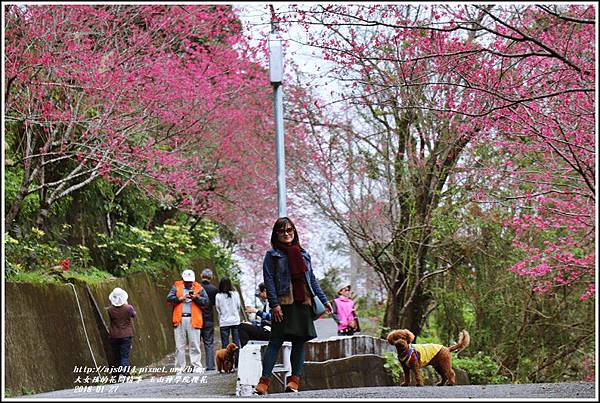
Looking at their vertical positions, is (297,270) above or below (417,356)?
above

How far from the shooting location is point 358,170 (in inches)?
655

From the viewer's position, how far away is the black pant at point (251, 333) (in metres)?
12.9

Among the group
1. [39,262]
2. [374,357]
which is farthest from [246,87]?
[374,357]

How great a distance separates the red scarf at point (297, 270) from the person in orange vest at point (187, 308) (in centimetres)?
534

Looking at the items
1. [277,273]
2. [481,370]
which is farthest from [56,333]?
[481,370]

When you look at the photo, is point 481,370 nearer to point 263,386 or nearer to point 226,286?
point 226,286

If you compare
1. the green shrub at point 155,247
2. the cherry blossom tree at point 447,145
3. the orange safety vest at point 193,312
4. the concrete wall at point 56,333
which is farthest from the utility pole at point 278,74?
the green shrub at point 155,247

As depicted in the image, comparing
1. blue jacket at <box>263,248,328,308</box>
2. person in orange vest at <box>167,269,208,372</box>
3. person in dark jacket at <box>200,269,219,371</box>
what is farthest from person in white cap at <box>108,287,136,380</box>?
blue jacket at <box>263,248,328,308</box>

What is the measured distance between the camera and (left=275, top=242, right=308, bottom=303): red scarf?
7.72 m

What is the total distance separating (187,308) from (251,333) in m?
1.10

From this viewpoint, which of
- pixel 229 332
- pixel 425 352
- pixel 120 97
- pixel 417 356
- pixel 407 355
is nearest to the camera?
pixel 407 355

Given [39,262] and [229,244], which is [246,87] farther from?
[229,244]

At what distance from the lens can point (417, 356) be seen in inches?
406

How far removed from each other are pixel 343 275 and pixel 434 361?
28443mm
